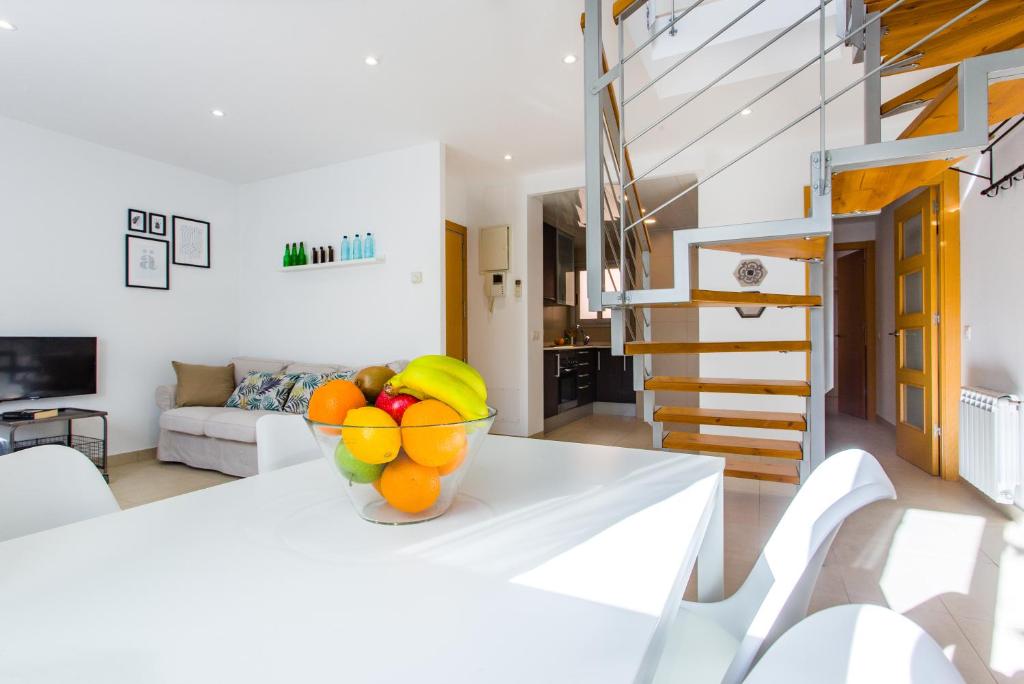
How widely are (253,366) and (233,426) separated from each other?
1180mm

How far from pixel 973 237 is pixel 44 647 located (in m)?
4.89

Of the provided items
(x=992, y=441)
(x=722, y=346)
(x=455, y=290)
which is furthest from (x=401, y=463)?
(x=455, y=290)

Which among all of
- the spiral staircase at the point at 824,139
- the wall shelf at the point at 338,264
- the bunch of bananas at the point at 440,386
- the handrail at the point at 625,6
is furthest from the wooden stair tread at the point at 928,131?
the wall shelf at the point at 338,264

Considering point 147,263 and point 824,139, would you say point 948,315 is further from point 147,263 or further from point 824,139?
point 147,263

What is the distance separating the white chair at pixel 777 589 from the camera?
60 centimetres

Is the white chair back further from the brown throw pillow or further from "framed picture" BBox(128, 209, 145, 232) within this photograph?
"framed picture" BBox(128, 209, 145, 232)

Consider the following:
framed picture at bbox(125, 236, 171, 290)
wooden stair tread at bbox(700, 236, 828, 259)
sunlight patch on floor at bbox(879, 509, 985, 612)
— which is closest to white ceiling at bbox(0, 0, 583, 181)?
framed picture at bbox(125, 236, 171, 290)

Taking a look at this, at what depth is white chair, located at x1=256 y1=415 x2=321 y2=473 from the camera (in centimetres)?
135

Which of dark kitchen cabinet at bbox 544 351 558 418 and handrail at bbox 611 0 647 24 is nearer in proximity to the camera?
handrail at bbox 611 0 647 24

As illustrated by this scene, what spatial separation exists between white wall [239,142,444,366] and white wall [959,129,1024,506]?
3804mm

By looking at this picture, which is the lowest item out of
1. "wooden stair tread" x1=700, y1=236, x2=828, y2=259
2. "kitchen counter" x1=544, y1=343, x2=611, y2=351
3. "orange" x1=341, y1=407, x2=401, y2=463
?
"orange" x1=341, y1=407, x2=401, y2=463

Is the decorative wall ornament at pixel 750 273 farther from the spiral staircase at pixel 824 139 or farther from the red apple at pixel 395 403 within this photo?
the red apple at pixel 395 403

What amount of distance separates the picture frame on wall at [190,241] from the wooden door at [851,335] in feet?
25.4

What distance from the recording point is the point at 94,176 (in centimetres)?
447
